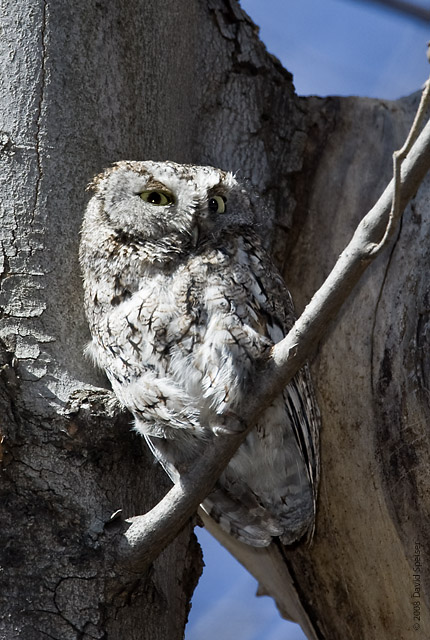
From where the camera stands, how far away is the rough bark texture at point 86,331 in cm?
169

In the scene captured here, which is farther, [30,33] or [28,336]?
[30,33]

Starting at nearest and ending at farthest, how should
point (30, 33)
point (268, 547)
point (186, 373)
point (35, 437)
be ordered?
point (35, 437) → point (186, 373) → point (30, 33) → point (268, 547)

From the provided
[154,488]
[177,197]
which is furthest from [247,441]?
[177,197]

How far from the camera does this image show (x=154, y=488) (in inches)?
77.5

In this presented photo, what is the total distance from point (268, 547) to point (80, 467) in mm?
919

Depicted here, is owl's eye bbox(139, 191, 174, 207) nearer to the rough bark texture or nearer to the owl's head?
the owl's head

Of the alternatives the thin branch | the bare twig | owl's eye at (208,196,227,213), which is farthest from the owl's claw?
owl's eye at (208,196,227,213)

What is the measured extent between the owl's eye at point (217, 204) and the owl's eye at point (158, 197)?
105 mm

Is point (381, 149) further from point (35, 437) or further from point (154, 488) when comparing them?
point (35, 437)

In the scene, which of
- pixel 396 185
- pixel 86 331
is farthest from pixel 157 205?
pixel 396 185

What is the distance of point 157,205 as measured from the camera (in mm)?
2098

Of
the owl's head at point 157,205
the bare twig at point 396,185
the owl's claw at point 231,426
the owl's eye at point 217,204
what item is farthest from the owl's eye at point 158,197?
the bare twig at point 396,185

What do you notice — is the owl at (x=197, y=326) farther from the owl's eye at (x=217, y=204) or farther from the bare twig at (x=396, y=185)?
the bare twig at (x=396, y=185)

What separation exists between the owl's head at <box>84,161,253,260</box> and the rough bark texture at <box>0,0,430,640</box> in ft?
0.25
